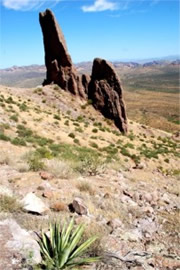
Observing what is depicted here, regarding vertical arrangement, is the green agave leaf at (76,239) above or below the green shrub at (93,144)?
above

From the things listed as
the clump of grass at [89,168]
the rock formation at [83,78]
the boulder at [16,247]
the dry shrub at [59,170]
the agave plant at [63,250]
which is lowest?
the clump of grass at [89,168]

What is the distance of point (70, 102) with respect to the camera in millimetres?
34375

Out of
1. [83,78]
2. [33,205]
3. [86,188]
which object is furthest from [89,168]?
[83,78]

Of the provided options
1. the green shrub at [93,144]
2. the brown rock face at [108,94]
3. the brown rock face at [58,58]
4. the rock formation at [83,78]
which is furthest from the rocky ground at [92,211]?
the brown rock face at [58,58]

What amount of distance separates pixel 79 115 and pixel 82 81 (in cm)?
596

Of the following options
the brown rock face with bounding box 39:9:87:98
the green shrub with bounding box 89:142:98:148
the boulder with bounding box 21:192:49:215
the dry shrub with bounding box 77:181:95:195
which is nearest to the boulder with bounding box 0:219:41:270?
the boulder with bounding box 21:192:49:215

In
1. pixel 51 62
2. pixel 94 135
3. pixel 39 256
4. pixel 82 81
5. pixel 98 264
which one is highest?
pixel 51 62

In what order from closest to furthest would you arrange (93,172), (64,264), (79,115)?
(64,264)
(93,172)
(79,115)

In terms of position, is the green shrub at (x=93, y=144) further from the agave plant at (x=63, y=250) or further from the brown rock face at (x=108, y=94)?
the agave plant at (x=63, y=250)

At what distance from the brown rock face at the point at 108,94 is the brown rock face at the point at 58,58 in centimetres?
209

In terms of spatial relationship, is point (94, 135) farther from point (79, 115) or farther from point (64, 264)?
point (64, 264)

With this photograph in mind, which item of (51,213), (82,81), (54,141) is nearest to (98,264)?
(51,213)

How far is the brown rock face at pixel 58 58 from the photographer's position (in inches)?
1357

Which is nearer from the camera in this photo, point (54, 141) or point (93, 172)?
point (93, 172)
